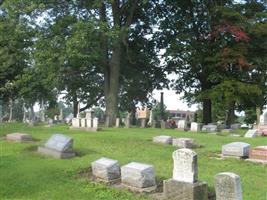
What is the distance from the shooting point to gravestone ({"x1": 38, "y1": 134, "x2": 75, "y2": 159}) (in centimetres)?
1398

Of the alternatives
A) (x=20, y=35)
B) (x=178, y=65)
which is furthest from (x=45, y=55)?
(x=178, y=65)

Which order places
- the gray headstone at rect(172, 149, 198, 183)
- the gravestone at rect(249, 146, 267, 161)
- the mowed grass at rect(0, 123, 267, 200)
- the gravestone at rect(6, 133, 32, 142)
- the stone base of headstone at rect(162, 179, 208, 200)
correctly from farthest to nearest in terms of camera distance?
the gravestone at rect(6, 133, 32, 142), the gravestone at rect(249, 146, 267, 161), the mowed grass at rect(0, 123, 267, 200), the gray headstone at rect(172, 149, 198, 183), the stone base of headstone at rect(162, 179, 208, 200)

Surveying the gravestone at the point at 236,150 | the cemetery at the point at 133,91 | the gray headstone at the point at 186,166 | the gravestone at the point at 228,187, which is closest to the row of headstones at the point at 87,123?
the cemetery at the point at 133,91

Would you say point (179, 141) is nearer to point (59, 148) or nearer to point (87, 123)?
point (59, 148)

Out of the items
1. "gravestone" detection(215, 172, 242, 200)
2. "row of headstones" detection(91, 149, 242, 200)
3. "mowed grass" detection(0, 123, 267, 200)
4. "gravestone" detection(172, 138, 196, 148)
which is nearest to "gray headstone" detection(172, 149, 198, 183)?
"row of headstones" detection(91, 149, 242, 200)

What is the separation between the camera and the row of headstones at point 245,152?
45.4ft

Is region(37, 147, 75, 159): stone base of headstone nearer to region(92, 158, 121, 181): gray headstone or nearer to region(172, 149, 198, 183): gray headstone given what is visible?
region(92, 158, 121, 181): gray headstone

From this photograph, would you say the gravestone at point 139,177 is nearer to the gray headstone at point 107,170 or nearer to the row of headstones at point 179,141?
the gray headstone at point 107,170

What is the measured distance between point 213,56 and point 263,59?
3.38 m

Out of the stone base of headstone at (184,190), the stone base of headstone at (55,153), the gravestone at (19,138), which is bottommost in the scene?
the stone base of headstone at (184,190)

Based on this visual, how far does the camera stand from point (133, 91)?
42.0 m

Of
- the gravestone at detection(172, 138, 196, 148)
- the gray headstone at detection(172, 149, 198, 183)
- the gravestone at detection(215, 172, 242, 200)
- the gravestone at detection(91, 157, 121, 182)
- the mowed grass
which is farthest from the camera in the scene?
the gravestone at detection(172, 138, 196, 148)

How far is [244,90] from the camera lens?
1346 inches

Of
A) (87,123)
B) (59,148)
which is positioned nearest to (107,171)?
(59,148)
